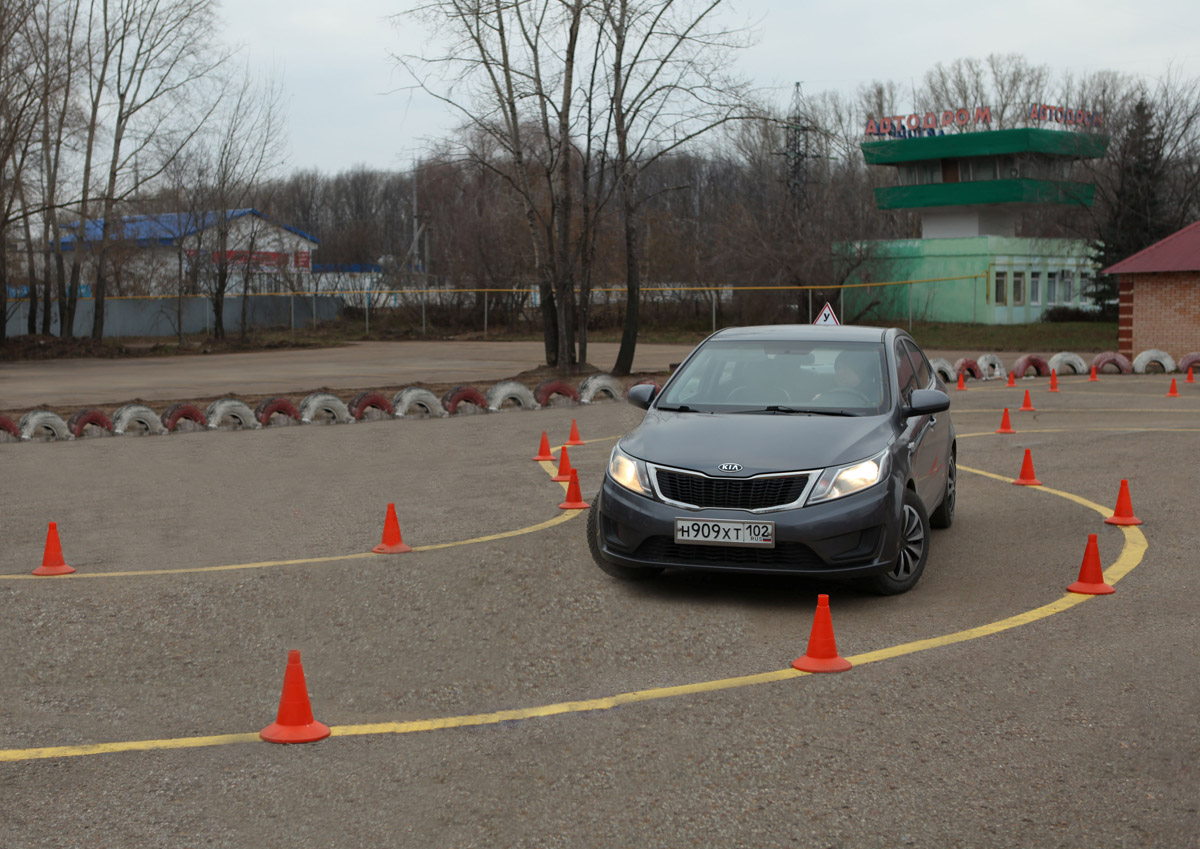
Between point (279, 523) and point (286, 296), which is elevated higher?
point (286, 296)

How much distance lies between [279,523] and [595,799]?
6.62 meters

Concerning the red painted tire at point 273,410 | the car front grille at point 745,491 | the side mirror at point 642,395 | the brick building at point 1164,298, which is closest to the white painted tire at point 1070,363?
the brick building at point 1164,298

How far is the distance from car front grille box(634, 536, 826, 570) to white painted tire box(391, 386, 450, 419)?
13.4 metres

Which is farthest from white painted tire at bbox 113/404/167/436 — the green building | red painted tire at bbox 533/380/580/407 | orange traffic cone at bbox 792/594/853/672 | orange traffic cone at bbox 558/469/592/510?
the green building

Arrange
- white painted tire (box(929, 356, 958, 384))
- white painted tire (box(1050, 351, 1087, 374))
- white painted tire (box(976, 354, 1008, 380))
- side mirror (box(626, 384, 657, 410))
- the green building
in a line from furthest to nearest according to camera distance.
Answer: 1. the green building
2. white painted tire (box(1050, 351, 1087, 374))
3. white painted tire (box(976, 354, 1008, 380))
4. white painted tire (box(929, 356, 958, 384))
5. side mirror (box(626, 384, 657, 410))

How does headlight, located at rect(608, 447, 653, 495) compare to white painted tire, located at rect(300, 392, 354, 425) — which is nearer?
headlight, located at rect(608, 447, 653, 495)

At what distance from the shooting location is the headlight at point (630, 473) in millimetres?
7668

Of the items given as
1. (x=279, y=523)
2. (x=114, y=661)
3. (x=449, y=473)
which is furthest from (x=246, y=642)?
(x=449, y=473)

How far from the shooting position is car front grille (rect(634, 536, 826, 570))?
23.8ft

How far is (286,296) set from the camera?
217 ft

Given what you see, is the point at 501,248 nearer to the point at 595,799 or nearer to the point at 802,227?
the point at 802,227

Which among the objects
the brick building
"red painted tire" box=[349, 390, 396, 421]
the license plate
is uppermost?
the brick building

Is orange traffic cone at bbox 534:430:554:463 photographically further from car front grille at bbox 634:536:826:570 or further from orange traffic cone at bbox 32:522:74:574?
car front grille at bbox 634:536:826:570

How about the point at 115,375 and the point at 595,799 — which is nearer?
the point at 595,799
